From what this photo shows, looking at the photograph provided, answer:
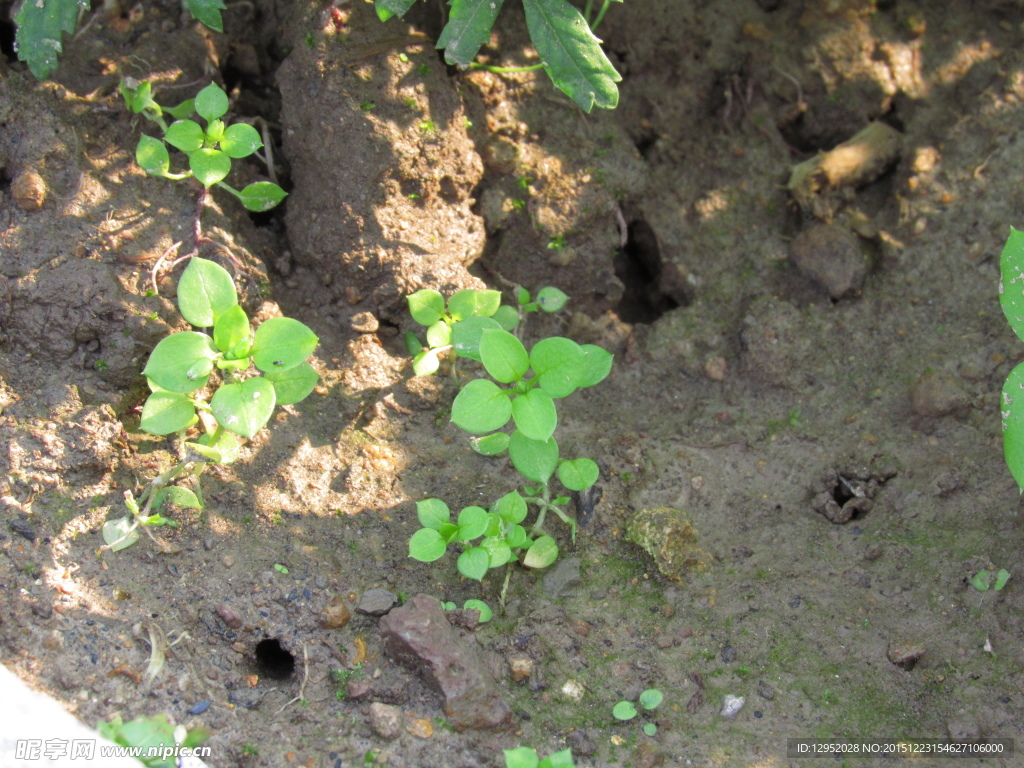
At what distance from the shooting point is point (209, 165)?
2221mm

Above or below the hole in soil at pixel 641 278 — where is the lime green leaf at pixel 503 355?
above

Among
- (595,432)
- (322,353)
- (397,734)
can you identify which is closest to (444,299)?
(322,353)

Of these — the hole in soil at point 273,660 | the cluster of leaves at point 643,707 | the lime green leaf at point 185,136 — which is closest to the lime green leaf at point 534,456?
the cluster of leaves at point 643,707

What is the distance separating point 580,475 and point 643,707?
593mm

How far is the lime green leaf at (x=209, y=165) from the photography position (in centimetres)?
222

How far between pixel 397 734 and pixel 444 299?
127 cm

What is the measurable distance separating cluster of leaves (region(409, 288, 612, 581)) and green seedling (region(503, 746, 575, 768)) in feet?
1.51

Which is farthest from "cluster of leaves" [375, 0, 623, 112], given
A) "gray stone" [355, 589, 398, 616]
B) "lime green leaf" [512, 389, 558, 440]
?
"gray stone" [355, 589, 398, 616]

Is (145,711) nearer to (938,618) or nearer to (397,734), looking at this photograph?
(397,734)

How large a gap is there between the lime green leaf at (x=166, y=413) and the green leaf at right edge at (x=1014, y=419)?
1.98 m

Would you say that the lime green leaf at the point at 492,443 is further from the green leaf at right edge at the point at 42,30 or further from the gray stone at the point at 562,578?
the green leaf at right edge at the point at 42,30

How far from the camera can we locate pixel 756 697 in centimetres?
187

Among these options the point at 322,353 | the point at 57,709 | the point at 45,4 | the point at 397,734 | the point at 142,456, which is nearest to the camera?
the point at 57,709

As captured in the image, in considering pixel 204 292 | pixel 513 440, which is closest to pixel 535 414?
pixel 513 440
